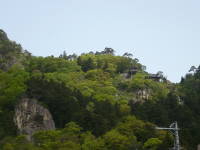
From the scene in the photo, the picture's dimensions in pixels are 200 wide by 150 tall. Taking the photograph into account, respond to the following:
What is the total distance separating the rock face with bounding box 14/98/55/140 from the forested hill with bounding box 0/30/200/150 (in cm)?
46

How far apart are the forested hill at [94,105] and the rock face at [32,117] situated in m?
0.46

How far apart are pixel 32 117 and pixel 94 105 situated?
726cm

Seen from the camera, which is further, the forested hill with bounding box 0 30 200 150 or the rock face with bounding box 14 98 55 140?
the rock face with bounding box 14 98 55 140

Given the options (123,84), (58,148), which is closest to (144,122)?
(58,148)

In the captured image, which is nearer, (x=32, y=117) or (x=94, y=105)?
(x=32, y=117)

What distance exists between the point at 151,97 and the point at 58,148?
25185mm

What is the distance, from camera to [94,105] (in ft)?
158

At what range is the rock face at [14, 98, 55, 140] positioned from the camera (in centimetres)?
4338

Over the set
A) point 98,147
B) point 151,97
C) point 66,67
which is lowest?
Answer: point 98,147

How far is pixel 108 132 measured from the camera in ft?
130

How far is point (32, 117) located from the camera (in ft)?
145

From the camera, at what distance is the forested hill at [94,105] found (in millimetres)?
38312

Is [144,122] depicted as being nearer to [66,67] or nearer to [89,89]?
[89,89]

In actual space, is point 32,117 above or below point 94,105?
below
